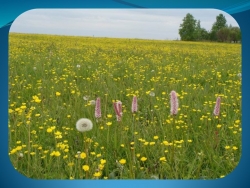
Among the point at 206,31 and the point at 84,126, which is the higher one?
the point at 206,31

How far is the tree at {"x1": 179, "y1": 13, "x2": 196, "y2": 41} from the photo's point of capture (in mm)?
2048

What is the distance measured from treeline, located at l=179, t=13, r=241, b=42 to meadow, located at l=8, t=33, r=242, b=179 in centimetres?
11

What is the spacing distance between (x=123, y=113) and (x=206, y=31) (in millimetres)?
827

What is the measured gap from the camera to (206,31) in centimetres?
231

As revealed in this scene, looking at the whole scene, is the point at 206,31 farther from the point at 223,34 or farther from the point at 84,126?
the point at 84,126

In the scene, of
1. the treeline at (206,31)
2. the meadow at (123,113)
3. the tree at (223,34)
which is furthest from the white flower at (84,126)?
the tree at (223,34)

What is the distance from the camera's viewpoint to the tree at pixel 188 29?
205cm

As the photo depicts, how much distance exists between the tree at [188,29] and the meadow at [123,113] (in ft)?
0.74

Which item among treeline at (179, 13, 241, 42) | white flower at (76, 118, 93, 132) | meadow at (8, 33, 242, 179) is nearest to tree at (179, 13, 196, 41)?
treeline at (179, 13, 241, 42)

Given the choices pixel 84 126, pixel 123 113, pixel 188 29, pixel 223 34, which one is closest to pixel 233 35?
pixel 223 34

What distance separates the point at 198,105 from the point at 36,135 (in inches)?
33.4

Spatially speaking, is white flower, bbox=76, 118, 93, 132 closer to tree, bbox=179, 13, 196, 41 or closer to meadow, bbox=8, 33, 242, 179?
meadow, bbox=8, 33, 242, 179
